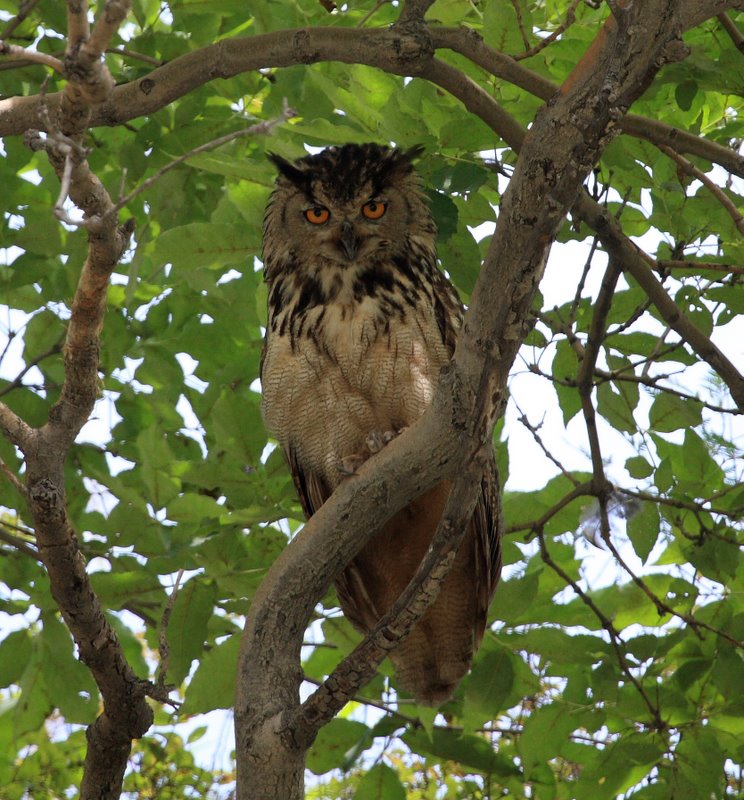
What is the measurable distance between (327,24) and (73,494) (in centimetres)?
161

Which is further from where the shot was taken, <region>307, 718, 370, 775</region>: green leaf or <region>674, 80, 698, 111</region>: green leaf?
<region>307, 718, 370, 775</region>: green leaf

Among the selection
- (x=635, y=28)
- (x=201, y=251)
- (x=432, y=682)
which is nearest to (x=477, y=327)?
(x=635, y=28)

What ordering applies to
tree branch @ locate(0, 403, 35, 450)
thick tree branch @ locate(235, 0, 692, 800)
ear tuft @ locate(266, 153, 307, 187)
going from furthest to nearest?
1. ear tuft @ locate(266, 153, 307, 187)
2. tree branch @ locate(0, 403, 35, 450)
3. thick tree branch @ locate(235, 0, 692, 800)

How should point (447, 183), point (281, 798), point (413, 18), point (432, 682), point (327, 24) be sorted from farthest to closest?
point (432, 682) < point (327, 24) < point (447, 183) < point (413, 18) < point (281, 798)

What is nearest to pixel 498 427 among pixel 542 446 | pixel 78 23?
pixel 542 446

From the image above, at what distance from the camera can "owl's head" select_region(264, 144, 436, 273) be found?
125 inches

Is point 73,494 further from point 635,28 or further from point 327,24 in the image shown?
point 635,28

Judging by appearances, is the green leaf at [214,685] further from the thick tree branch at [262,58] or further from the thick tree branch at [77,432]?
the thick tree branch at [262,58]

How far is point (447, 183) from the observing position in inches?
102

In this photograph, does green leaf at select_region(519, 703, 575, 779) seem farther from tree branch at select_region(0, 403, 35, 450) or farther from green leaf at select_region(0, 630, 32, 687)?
A: tree branch at select_region(0, 403, 35, 450)

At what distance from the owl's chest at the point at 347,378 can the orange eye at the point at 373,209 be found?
0.37 meters

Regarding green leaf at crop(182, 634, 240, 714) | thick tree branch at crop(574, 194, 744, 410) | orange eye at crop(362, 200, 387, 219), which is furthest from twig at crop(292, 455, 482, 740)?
orange eye at crop(362, 200, 387, 219)

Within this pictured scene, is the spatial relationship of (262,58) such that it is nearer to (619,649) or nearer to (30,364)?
(30,364)

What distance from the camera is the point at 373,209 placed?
10.5 feet
